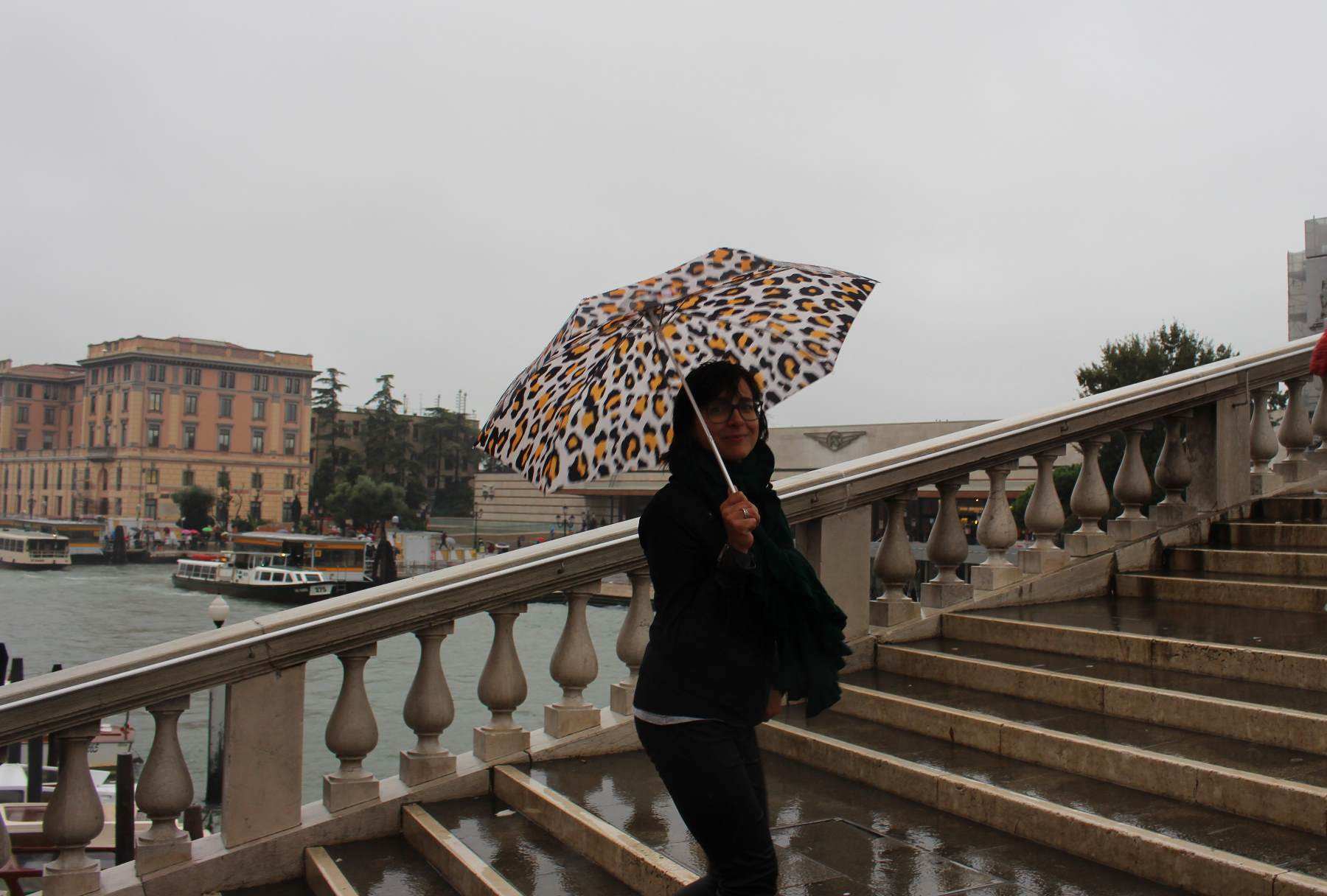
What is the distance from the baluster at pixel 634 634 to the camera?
509 centimetres

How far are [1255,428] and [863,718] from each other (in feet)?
12.7

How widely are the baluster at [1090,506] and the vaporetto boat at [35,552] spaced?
83.3 m

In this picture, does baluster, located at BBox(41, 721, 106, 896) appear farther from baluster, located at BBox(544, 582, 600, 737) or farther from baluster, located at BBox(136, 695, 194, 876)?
baluster, located at BBox(544, 582, 600, 737)

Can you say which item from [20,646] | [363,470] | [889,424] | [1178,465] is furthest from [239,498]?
[1178,465]

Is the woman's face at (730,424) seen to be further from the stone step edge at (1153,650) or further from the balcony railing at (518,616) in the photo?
the stone step edge at (1153,650)

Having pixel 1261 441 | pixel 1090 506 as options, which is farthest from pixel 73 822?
pixel 1261 441

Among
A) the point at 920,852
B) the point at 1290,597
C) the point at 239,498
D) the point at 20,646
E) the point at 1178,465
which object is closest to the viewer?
the point at 920,852

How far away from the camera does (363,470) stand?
106 metres

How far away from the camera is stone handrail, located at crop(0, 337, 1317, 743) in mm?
3871

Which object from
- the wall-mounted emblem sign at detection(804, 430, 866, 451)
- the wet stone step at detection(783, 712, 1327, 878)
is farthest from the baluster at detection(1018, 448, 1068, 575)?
the wall-mounted emblem sign at detection(804, 430, 866, 451)

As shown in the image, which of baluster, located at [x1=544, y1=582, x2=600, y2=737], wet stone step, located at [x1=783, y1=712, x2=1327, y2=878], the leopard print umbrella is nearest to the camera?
the leopard print umbrella

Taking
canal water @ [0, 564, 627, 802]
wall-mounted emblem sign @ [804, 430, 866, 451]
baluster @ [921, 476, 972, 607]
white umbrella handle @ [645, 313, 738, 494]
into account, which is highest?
wall-mounted emblem sign @ [804, 430, 866, 451]

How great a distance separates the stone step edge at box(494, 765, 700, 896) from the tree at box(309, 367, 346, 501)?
11030 cm

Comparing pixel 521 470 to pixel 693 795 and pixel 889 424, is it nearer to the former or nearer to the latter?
pixel 693 795
